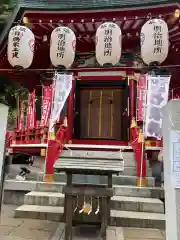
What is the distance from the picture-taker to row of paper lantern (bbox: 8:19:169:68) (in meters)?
6.71

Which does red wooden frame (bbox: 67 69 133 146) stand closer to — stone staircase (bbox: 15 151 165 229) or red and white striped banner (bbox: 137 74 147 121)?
red and white striped banner (bbox: 137 74 147 121)

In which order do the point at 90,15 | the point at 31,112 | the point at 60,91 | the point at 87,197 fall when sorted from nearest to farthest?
the point at 87,197, the point at 60,91, the point at 90,15, the point at 31,112

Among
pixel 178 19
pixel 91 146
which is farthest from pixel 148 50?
Answer: pixel 91 146

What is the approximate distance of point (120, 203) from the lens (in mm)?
5727

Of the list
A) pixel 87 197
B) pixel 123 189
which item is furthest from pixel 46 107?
pixel 87 197

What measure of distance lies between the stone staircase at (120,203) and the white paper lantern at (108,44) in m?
2.58

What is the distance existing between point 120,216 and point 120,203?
55 cm

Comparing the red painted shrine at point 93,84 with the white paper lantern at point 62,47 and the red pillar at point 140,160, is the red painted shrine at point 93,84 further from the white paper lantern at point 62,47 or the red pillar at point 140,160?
the white paper lantern at point 62,47

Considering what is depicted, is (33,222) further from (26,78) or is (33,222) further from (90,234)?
(26,78)

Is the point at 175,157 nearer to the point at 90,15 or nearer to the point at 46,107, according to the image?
the point at 90,15

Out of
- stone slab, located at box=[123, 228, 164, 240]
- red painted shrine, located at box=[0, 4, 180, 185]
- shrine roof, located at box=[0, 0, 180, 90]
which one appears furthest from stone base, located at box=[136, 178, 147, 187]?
shrine roof, located at box=[0, 0, 180, 90]

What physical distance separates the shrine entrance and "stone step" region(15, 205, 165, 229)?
4.63 meters

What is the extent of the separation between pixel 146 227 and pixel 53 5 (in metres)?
7.29

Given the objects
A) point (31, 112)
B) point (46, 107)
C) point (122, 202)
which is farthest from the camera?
point (31, 112)
